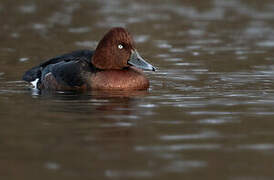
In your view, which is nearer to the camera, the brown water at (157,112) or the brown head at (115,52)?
the brown water at (157,112)

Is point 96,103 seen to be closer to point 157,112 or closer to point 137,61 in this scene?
point 157,112

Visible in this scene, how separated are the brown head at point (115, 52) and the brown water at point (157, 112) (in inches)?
19.0

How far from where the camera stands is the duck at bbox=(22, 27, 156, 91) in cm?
878

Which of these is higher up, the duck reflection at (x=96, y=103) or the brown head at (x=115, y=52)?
the brown head at (x=115, y=52)

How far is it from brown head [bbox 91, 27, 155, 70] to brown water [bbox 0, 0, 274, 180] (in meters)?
0.48

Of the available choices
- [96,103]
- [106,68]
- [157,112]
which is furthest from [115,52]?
[157,112]

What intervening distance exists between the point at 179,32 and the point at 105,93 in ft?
20.7

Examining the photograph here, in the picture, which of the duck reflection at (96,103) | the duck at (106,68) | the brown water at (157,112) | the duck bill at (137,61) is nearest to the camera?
the brown water at (157,112)

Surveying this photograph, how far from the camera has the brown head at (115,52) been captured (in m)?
8.95

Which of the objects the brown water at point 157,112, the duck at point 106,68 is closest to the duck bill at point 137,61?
the duck at point 106,68

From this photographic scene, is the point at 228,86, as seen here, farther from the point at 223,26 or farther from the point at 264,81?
the point at 223,26

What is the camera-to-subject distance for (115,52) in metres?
8.96

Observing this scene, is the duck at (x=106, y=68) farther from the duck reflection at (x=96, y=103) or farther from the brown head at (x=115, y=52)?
the duck reflection at (x=96, y=103)

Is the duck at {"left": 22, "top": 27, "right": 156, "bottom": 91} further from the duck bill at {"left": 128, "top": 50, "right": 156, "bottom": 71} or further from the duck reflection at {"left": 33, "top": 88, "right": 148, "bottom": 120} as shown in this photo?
the duck reflection at {"left": 33, "top": 88, "right": 148, "bottom": 120}
